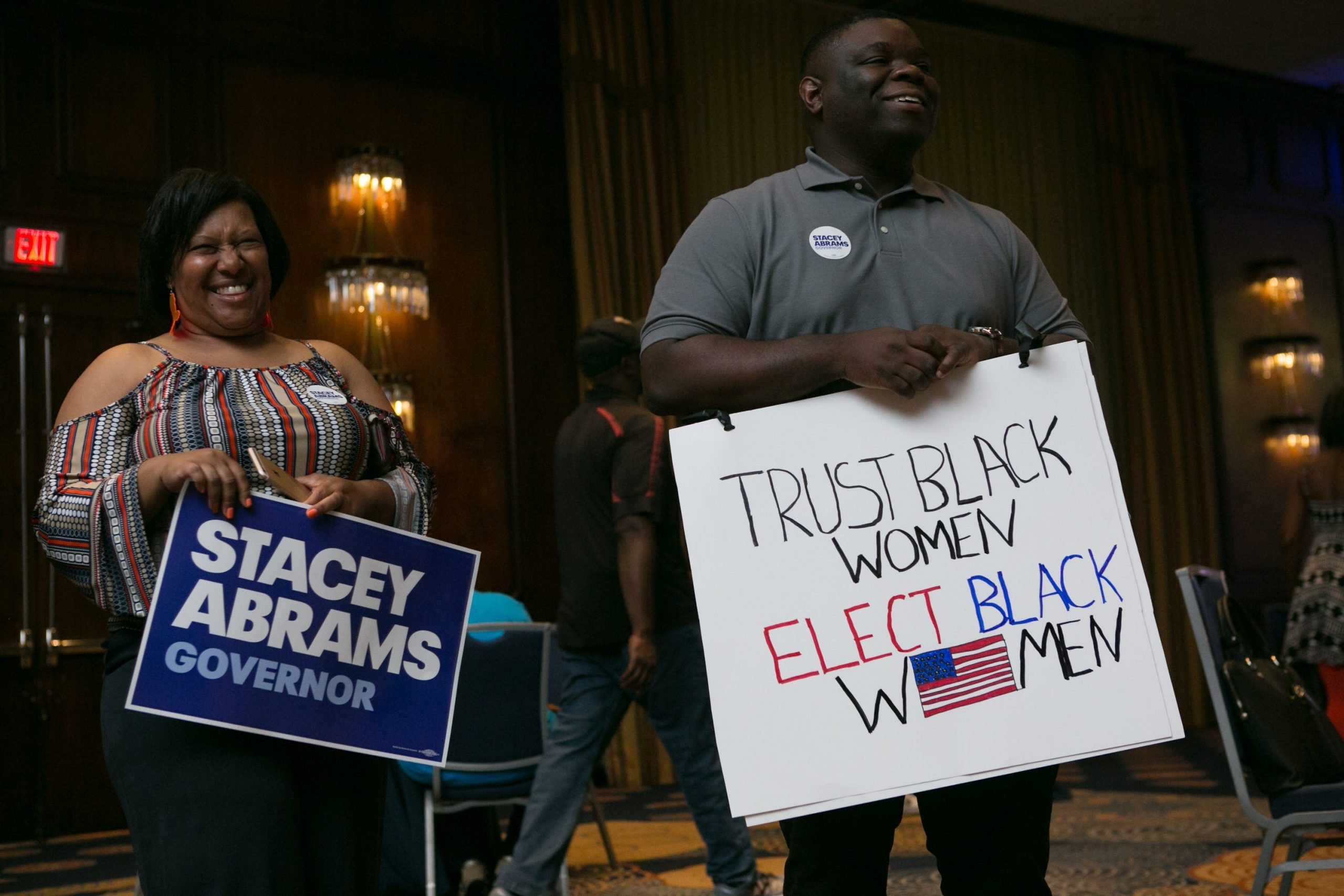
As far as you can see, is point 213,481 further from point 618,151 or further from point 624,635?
point 618,151

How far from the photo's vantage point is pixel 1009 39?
8.52 meters

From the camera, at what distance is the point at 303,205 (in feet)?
19.9

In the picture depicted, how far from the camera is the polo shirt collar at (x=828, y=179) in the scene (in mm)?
1644

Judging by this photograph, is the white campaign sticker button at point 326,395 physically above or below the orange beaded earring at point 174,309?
below

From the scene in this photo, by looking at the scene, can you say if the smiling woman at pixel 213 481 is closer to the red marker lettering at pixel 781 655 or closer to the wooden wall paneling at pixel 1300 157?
the red marker lettering at pixel 781 655

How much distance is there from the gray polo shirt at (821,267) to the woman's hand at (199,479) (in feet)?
1.77

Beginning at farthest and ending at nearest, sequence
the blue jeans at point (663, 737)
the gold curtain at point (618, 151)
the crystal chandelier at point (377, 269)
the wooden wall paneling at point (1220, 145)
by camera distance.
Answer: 1. the wooden wall paneling at point (1220, 145)
2. the gold curtain at point (618, 151)
3. the crystal chandelier at point (377, 269)
4. the blue jeans at point (663, 737)

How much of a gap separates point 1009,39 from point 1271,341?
2802 mm

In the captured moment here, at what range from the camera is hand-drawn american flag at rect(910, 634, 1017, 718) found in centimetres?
144

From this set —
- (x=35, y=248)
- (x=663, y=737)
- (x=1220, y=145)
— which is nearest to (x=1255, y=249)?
(x=1220, y=145)

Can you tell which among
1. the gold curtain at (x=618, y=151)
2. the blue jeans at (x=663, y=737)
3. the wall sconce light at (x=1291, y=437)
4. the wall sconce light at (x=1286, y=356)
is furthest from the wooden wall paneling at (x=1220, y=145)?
the blue jeans at (x=663, y=737)

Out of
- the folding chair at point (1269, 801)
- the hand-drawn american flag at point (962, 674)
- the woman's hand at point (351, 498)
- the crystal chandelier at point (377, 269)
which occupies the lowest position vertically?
the folding chair at point (1269, 801)

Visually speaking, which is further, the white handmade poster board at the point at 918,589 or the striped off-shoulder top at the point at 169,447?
the striped off-shoulder top at the point at 169,447

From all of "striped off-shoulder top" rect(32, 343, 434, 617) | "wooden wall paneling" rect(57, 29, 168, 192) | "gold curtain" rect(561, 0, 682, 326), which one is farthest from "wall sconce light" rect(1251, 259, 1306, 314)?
"striped off-shoulder top" rect(32, 343, 434, 617)
